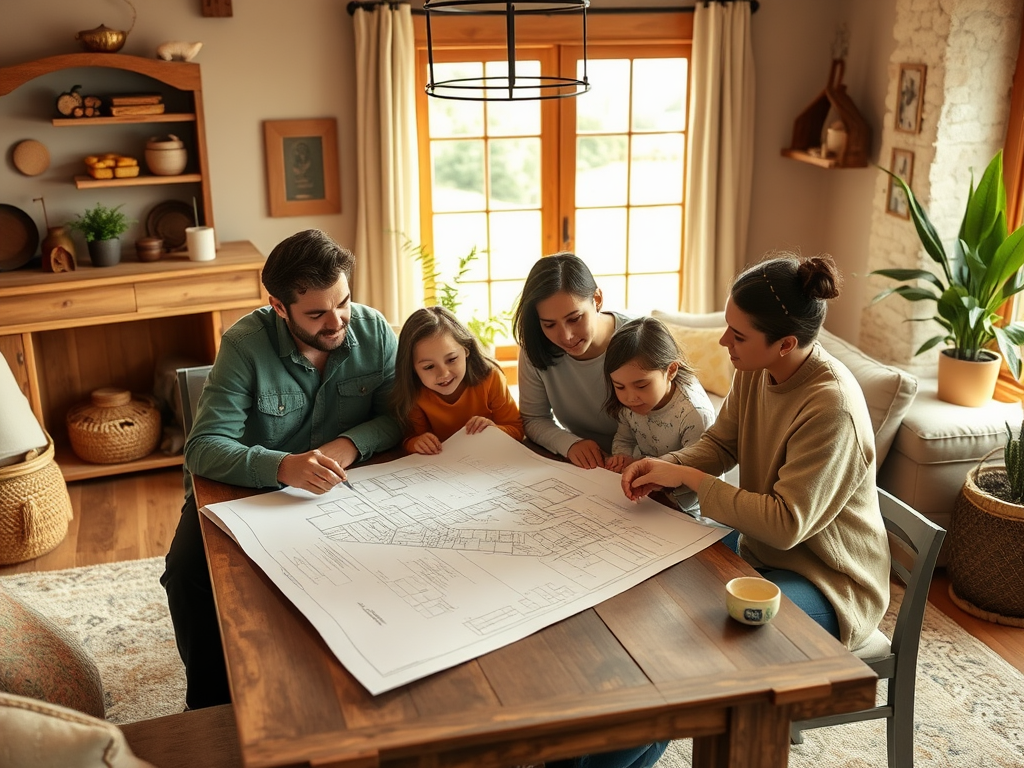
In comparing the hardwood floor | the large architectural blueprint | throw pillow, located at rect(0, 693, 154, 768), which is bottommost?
the hardwood floor

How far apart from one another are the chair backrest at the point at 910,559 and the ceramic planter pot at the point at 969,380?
160cm

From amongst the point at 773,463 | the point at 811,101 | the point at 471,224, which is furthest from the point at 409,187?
the point at 773,463

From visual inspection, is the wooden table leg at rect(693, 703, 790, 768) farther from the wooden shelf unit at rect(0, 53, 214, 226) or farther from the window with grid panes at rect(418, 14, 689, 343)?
the wooden shelf unit at rect(0, 53, 214, 226)

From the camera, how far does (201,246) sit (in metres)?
4.12

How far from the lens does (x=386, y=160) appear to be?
4.44 m

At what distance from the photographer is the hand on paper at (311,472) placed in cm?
208

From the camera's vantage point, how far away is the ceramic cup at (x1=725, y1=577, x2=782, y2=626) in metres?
1.56

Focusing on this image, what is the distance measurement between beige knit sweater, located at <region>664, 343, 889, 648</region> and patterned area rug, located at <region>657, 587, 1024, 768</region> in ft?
2.11

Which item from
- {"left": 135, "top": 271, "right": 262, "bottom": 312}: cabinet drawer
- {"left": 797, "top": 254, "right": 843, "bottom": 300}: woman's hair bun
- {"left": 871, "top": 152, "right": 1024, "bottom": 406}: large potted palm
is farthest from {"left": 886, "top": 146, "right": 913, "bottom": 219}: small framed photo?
{"left": 135, "top": 271, "right": 262, "bottom": 312}: cabinet drawer

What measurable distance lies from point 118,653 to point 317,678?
72.5 inches

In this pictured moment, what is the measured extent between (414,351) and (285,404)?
33 cm

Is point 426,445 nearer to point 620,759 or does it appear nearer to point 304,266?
point 304,266

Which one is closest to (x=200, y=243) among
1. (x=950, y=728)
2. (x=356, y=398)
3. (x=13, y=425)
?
(x=13, y=425)

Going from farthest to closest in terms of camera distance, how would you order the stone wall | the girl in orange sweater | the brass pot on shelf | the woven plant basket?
the brass pot on shelf → the stone wall → the woven plant basket → the girl in orange sweater
